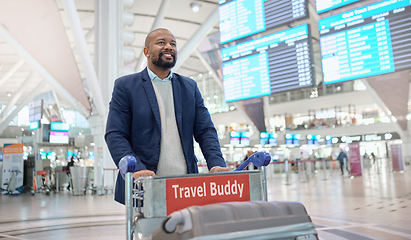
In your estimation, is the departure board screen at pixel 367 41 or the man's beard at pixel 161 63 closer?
the man's beard at pixel 161 63

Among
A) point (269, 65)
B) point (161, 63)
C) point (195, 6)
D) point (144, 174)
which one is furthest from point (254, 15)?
point (195, 6)

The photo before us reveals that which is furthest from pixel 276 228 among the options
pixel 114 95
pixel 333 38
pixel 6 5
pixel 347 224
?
pixel 6 5

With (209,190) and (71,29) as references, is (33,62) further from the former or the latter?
(209,190)

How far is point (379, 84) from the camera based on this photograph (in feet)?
50.6

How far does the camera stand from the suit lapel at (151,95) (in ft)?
6.36

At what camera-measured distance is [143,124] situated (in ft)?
6.40

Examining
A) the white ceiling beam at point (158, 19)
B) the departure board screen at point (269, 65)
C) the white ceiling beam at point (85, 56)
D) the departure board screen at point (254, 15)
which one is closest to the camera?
the departure board screen at point (269, 65)

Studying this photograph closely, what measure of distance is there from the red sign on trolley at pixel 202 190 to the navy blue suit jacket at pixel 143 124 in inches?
14.5

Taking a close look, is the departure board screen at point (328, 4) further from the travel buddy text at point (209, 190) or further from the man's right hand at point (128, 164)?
the man's right hand at point (128, 164)

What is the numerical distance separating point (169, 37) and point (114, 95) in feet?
1.40

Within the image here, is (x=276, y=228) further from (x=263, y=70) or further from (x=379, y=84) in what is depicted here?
(x=379, y=84)

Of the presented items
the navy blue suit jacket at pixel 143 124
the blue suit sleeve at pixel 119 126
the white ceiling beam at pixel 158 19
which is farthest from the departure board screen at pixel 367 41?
the blue suit sleeve at pixel 119 126

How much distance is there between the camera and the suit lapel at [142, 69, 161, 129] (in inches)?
76.4

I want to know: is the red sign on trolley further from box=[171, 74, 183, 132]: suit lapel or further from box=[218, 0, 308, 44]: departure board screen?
box=[218, 0, 308, 44]: departure board screen
